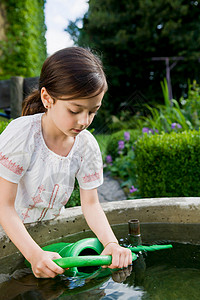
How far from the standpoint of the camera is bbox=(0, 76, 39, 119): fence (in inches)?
134

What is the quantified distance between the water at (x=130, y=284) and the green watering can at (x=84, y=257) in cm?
4

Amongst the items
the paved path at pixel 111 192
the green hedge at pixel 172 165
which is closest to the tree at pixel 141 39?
the paved path at pixel 111 192

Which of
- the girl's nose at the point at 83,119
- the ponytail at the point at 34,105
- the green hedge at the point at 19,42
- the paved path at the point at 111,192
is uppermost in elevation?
the green hedge at the point at 19,42

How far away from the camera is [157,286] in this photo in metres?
1.33

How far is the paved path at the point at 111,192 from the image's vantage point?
→ 401 cm

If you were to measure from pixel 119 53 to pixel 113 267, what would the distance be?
47.9ft

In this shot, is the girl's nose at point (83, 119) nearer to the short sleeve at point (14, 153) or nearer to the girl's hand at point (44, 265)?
the short sleeve at point (14, 153)

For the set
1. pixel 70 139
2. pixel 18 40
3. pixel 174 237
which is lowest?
pixel 174 237

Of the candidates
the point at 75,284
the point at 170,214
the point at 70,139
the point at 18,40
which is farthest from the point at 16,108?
the point at 18,40

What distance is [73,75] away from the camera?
1351mm

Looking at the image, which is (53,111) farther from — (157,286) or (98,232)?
(157,286)

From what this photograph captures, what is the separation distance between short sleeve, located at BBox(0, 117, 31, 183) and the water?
46cm

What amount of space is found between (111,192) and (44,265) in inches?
120

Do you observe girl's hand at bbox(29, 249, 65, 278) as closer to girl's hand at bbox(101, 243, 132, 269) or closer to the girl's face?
girl's hand at bbox(101, 243, 132, 269)
